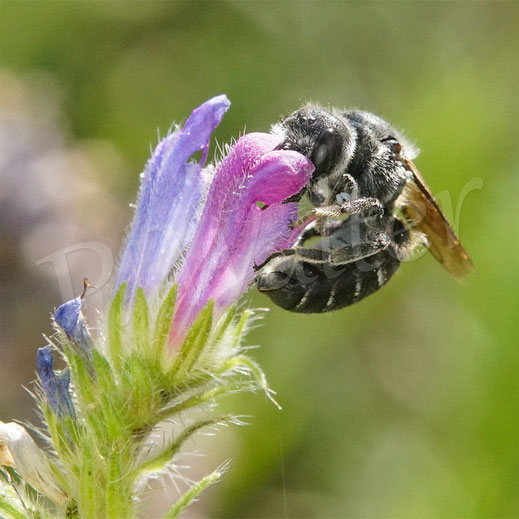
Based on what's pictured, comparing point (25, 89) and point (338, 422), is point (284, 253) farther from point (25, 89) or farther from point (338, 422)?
point (25, 89)

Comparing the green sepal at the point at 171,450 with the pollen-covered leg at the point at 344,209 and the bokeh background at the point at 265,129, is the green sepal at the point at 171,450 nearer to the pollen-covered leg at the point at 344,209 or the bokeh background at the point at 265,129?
the pollen-covered leg at the point at 344,209

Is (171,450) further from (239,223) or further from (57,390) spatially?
(239,223)

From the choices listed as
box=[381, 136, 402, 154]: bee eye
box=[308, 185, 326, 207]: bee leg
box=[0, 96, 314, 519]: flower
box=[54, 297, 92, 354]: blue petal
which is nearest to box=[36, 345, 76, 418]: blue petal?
box=[0, 96, 314, 519]: flower

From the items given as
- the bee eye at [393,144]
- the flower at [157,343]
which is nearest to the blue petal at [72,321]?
the flower at [157,343]

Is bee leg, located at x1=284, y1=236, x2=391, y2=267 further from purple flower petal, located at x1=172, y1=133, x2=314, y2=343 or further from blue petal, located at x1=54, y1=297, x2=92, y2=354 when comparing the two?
blue petal, located at x1=54, y1=297, x2=92, y2=354

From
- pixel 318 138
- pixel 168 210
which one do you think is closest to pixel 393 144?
pixel 318 138

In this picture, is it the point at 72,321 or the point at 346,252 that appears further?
the point at 346,252
